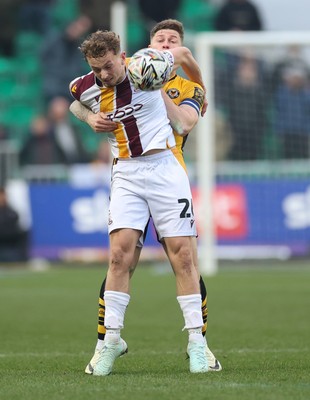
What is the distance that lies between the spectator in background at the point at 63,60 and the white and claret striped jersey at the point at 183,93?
16.4m

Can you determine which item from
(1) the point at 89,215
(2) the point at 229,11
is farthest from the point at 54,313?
(2) the point at 229,11

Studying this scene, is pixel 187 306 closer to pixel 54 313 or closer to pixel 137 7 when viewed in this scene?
pixel 54 313

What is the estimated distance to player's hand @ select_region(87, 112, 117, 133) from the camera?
6.88m

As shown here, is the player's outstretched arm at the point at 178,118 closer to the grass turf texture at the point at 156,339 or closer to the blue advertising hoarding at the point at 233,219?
the grass turf texture at the point at 156,339

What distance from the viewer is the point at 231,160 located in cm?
2066

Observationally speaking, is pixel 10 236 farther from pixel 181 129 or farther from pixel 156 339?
pixel 181 129

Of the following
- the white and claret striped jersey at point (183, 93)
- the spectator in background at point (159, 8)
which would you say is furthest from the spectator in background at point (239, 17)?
the white and claret striped jersey at point (183, 93)

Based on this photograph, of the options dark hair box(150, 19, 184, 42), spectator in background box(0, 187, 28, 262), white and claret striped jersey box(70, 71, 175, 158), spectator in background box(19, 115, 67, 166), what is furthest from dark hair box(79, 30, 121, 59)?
Result: spectator in background box(19, 115, 67, 166)

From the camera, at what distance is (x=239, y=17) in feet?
80.2

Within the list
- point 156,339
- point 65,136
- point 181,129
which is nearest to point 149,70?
point 181,129

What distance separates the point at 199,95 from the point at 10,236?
13.6 metres

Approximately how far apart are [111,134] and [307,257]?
13.8 meters

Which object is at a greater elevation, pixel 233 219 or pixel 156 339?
pixel 156 339

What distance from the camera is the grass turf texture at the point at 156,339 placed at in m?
6.04
